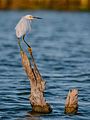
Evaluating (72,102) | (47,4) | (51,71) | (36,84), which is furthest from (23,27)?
(47,4)

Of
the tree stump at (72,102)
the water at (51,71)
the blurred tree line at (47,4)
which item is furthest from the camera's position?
the blurred tree line at (47,4)

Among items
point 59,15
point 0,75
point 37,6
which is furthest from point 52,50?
point 37,6

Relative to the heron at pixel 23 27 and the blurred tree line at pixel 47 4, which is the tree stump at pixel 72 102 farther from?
the blurred tree line at pixel 47 4

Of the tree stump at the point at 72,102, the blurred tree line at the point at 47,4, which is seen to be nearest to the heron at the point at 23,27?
the tree stump at the point at 72,102

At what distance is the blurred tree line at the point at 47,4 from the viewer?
3194 inches

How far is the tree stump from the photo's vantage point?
628 inches

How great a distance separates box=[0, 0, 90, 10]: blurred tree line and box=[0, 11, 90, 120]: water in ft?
99.0

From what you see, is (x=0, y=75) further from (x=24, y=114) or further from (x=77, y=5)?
(x=77, y=5)

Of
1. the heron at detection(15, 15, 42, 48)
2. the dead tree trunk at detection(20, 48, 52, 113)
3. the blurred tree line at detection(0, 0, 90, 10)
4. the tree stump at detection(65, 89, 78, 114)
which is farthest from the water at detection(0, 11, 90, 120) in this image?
the blurred tree line at detection(0, 0, 90, 10)

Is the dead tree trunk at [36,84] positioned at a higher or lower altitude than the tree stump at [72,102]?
higher

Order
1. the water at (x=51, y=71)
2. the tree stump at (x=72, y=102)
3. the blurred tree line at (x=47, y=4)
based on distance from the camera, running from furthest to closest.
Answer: the blurred tree line at (x=47, y=4) < the water at (x=51, y=71) < the tree stump at (x=72, y=102)

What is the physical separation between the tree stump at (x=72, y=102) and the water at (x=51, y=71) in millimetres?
191

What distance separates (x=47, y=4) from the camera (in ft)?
275

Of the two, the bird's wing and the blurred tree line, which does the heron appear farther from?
the blurred tree line
